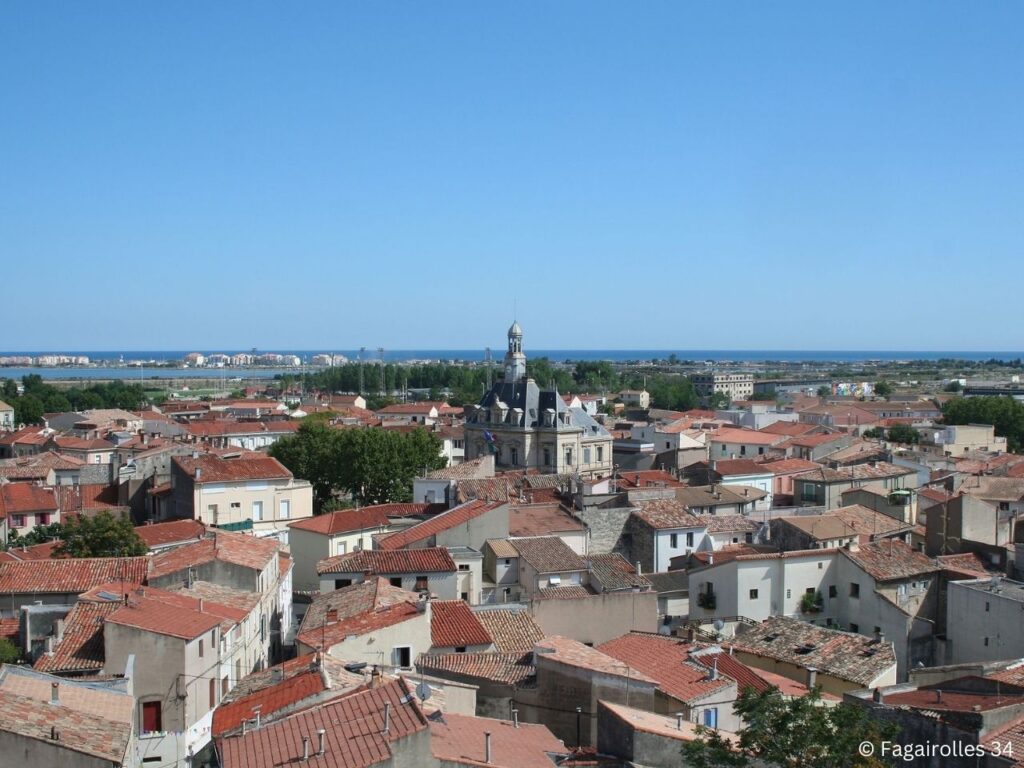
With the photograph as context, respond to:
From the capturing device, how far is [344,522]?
34.8 m

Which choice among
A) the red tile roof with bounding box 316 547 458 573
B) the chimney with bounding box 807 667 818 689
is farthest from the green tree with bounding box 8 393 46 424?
the chimney with bounding box 807 667 818 689

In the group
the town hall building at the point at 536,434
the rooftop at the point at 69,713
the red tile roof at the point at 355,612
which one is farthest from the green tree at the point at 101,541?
the town hall building at the point at 536,434

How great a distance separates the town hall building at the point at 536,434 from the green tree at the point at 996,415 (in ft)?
122

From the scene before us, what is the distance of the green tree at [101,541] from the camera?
28.7 m

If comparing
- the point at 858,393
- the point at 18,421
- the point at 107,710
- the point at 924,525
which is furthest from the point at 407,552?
the point at 858,393

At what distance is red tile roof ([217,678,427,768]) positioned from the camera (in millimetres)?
11836

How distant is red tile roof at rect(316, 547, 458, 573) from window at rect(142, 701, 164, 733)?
8.51 m

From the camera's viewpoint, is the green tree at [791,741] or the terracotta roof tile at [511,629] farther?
the terracotta roof tile at [511,629]

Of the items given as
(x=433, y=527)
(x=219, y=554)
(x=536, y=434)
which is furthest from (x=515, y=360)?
(x=219, y=554)

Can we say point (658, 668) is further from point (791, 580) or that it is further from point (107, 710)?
point (791, 580)

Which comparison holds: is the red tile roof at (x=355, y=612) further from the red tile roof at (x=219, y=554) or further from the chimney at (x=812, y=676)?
the chimney at (x=812, y=676)

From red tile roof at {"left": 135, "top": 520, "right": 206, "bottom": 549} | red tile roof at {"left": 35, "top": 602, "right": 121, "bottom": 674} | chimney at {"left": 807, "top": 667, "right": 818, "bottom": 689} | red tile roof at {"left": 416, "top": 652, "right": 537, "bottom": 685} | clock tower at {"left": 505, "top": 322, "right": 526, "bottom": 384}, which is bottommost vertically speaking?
chimney at {"left": 807, "top": 667, "right": 818, "bottom": 689}

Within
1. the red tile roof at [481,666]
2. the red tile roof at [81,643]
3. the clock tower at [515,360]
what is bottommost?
the red tile roof at [481,666]

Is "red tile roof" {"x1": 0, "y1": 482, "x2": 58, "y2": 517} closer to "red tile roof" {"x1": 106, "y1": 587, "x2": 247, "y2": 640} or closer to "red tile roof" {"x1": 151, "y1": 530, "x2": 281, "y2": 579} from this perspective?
"red tile roof" {"x1": 151, "y1": 530, "x2": 281, "y2": 579}
